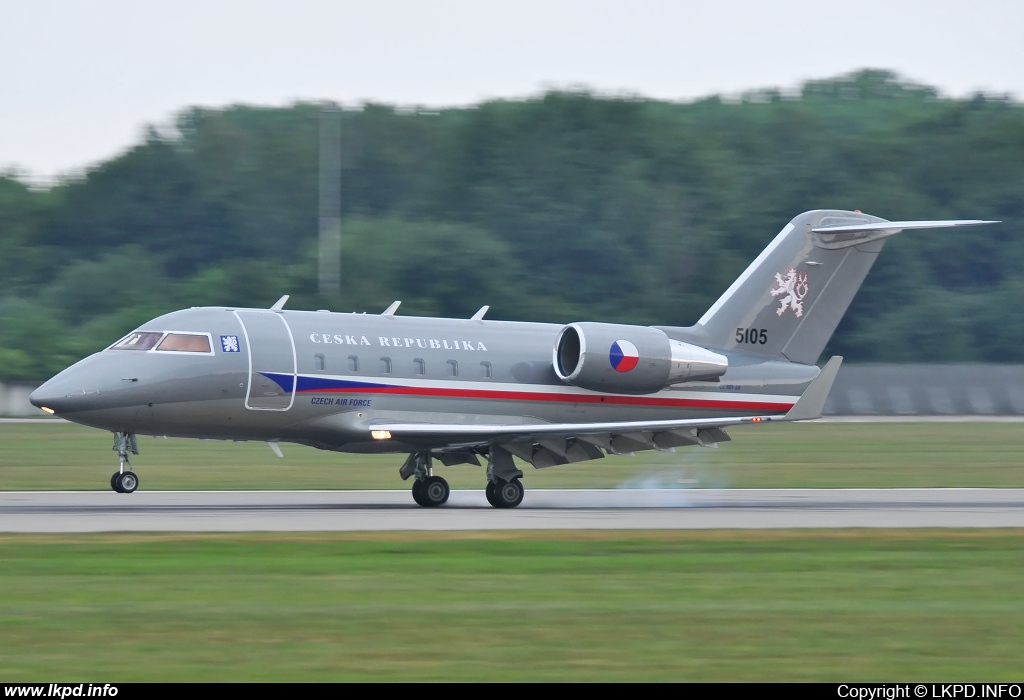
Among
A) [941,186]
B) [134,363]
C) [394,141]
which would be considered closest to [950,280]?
[941,186]

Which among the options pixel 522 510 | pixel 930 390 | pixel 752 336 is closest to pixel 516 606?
pixel 522 510

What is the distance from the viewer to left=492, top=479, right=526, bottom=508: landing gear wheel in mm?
24031

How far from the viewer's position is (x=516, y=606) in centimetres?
1281

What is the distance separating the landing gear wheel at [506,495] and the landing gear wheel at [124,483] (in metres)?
6.11

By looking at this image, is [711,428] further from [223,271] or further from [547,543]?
[223,271]

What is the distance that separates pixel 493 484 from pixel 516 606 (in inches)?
446

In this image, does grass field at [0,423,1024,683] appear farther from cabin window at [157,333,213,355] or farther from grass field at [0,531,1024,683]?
cabin window at [157,333,213,355]

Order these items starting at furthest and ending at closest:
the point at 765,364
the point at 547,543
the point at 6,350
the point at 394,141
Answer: the point at 394,141 → the point at 6,350 → the point at 765,364 → the point at 547,543

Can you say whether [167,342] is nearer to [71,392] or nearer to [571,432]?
[71,392]

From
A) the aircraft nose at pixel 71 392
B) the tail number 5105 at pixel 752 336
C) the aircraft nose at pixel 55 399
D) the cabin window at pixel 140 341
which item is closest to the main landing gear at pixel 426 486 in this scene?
the cabin window at pixel 140 341

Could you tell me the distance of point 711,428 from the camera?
79.3ft

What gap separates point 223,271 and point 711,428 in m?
41.6

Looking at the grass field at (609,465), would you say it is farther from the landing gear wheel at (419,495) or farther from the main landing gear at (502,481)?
the main landing gear at (502,481)

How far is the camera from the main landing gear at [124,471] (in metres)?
22.5
